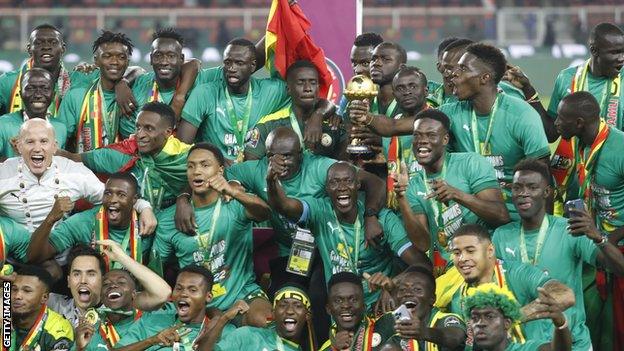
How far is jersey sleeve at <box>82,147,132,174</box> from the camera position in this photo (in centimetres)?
1110

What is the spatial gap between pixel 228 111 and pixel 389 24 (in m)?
13.2

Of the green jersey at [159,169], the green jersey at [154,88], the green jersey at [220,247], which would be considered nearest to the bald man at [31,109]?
the green jersey at [159,169]

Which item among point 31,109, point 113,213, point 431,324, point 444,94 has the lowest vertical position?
point 431,324

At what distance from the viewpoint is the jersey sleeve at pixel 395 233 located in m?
10.2

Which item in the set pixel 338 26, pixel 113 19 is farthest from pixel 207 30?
pixel 338 26

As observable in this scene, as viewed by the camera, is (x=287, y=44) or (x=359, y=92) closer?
(x=359, y=92)

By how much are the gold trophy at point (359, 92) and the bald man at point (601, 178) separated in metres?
1.27

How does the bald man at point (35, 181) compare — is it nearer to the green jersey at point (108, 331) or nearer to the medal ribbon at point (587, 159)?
the green jersey at point (108, 331)

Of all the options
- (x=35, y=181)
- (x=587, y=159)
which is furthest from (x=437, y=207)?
(x=35, y=181)

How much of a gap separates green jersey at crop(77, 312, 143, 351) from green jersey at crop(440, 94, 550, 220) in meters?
2.39

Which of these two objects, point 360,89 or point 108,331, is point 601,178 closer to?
point 360,89

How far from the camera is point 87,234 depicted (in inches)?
419

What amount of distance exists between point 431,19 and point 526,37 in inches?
66.3

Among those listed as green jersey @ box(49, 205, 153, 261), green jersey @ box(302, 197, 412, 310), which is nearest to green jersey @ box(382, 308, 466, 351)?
green jersey @ box(302, 197, 412, 310)
